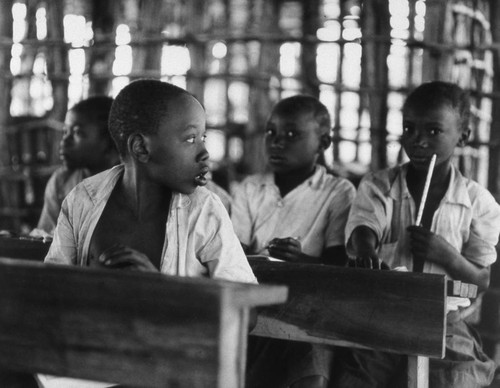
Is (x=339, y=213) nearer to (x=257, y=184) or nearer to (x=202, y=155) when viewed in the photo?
(x=257, y=184)

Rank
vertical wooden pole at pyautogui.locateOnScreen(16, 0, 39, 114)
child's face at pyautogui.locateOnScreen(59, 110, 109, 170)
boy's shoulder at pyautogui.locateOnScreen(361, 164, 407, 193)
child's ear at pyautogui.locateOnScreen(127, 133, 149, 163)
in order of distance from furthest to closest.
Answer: vertical wooden pole at pyautogui.locateOnScreen(16, 0, 39, 114), child's face at pyautogui.locateOnScreen(59, 110, 109, 170), boy's shoulder at pyautogui.locateOnScreen(361, 164, 407, 193), child's ear at pyautogui.locateOnScreen(127, 133, 149, 163)

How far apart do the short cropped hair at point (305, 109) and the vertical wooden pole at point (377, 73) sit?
89cm

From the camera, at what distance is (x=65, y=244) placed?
5.58 feet

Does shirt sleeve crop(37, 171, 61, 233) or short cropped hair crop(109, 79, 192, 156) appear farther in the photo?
shirt sleeve crop(37, 171, 61, 233)

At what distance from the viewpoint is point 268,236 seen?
9.02 ft

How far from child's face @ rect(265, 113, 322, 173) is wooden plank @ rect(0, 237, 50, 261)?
92cm

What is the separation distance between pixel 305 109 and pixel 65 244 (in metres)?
1.34

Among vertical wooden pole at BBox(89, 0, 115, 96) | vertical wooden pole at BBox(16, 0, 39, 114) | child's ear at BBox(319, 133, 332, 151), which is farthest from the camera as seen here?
vertical wooden pole at BBox(16, 0, 39, 114)

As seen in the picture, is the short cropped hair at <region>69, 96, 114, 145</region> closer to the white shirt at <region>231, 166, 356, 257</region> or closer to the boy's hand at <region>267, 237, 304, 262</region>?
the white shirt at <region>231, 166, 356, 257</region>

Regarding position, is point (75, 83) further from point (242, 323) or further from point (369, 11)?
point (242, 323)

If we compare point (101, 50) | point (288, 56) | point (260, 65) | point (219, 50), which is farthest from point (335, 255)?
point (219, 50)

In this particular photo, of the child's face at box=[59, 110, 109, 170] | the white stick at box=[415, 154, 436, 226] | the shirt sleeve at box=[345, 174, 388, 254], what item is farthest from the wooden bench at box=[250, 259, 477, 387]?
the child's face at box=[59, 110, 109, 170]

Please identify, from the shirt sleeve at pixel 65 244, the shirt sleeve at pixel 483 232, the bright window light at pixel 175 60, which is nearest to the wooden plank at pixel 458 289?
the shirt sleeve at pixel 483 232

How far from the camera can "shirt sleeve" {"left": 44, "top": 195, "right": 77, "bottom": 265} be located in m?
1.69
